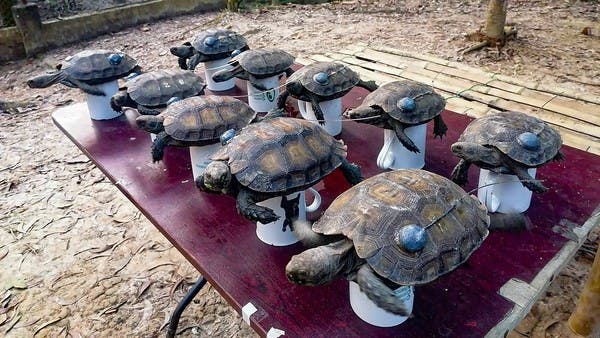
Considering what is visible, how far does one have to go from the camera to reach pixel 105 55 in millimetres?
2070

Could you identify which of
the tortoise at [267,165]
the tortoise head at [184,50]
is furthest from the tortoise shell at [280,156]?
the tortoise head at [184,50]

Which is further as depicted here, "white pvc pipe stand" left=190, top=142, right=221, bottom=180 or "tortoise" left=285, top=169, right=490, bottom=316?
"white pvc pipe stand" left=190, top=142, right=221, bottom=180

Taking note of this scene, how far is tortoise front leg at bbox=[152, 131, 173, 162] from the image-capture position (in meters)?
1.54

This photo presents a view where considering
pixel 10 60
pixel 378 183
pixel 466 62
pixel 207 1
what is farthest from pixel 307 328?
pixel 207 1

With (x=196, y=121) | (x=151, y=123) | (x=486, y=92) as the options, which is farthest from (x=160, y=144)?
(x=486, y=92)

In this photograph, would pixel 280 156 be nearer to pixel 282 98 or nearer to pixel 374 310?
pixel 374 310

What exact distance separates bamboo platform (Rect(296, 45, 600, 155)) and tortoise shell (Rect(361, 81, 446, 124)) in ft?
2.27

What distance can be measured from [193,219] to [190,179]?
0.25 metres

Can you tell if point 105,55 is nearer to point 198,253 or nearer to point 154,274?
point 154,274

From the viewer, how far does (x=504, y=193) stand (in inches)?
51.1

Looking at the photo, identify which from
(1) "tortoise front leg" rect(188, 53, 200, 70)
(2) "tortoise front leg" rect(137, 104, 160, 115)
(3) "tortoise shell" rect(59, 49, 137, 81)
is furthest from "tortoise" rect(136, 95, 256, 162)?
(1) "tortoise front leg" rect(188, 53, 200, 70)

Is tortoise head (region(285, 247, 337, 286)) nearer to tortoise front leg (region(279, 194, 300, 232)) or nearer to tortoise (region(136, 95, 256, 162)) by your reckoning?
tortoise front leg (region(279, 194, 300, 232))

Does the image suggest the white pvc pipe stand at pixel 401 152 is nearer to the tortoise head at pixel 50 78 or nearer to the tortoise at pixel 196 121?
the tortoise at pixel 196 121

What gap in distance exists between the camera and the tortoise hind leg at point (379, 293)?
89 cm
